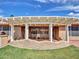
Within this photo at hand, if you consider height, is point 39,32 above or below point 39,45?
above

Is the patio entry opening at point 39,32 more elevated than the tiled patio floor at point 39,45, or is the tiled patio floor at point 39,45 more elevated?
the patio entry opening at point 39,32

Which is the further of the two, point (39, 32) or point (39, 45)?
point (39, 32)

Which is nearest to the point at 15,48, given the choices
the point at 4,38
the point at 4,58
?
the point at 4,38

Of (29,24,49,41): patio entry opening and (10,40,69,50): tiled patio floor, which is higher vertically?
(29,24,49,41): patio entry opening

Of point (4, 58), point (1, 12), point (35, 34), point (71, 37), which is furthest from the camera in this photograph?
point (1, 12)

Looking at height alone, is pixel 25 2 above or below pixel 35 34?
above

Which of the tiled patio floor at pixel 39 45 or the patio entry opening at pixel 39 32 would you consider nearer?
the tiled patio floor at pixel 39 45

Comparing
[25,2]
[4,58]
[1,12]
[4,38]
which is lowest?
[4,58]

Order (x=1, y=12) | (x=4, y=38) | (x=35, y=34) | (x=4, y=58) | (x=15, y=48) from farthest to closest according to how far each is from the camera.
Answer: (x=1, y=12), (x=35, y=34), (x=4, y=38), (x=15, y=48), (x=4, y=58)

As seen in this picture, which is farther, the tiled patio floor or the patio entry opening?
the patio entry opening

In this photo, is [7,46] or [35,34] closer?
[7,46]

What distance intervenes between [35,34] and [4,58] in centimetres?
1507

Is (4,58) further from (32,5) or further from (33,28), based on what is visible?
(32,5)

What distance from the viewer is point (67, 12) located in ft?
182
